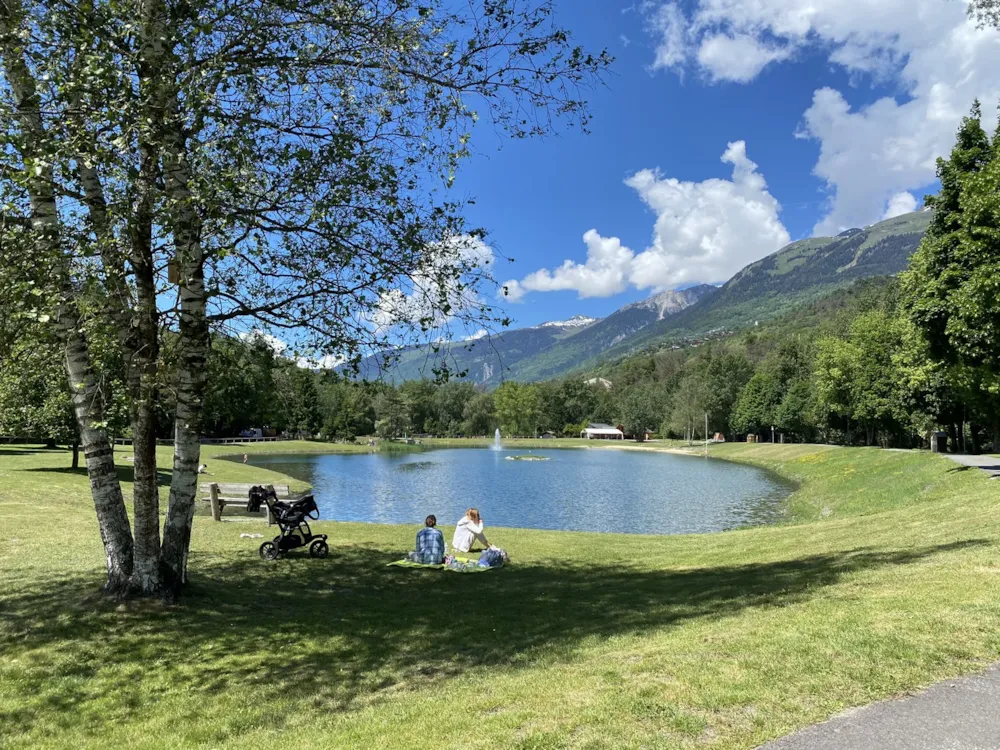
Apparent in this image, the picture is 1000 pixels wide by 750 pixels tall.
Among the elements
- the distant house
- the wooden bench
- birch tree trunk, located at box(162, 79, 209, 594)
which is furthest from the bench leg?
the distant house

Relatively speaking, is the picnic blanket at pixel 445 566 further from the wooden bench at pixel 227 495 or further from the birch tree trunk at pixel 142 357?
the wooden bench at pixel 227 495

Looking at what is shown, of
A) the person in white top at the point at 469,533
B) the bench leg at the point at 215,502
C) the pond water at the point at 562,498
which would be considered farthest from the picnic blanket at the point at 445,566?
the bench leg at the point at 215,502

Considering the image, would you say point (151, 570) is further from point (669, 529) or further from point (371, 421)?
point (371, 421)

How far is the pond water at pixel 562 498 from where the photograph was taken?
91.5 ft

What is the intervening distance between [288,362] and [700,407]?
114537 millimetres

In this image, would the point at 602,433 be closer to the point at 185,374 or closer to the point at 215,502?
the point at 215,502

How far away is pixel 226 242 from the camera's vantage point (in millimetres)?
8359

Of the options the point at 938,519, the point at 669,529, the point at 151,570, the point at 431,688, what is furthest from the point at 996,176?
the point at 151,570

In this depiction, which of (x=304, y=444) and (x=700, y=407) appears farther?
(x=700, y=407)

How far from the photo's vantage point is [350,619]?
28.4 feet

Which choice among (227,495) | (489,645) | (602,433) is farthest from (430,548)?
(602,433)

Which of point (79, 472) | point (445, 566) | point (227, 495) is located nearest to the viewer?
point (445, 566)

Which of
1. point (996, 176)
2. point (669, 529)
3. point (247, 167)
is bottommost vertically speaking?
point (669, 529)

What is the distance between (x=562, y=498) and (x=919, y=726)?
108ft
